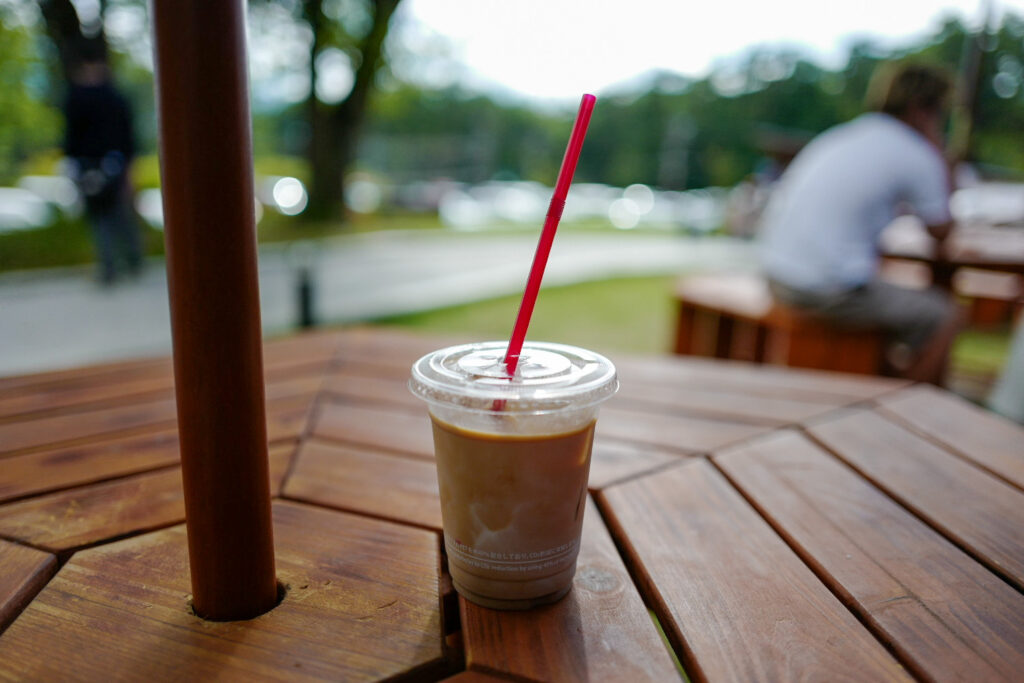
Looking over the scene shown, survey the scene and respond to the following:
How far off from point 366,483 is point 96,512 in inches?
13.5

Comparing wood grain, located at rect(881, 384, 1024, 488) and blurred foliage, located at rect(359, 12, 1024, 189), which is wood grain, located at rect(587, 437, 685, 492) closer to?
wood grain, located at rect(881, 384, 1024, 488)

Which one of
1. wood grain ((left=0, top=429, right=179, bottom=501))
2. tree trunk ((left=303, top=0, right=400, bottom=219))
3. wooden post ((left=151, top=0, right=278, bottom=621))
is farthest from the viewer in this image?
tree trunk ((left=303, top=0, right=400, bottom=219))

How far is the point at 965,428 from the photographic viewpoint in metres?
1.26

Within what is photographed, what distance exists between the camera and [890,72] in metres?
3.04

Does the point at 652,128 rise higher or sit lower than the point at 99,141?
higher

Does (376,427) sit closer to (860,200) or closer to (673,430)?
(673,430)

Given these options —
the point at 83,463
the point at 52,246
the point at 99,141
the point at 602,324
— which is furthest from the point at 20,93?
the point at 83,463

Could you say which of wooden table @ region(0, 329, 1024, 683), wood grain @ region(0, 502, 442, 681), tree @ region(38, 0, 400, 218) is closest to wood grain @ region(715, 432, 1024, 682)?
wooden table @ region(0, 329, 1024, 683)

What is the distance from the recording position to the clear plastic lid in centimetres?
65

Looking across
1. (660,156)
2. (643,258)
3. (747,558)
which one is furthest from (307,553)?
(660,156)

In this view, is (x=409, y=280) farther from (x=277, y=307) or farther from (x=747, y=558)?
(x=747, y=558)

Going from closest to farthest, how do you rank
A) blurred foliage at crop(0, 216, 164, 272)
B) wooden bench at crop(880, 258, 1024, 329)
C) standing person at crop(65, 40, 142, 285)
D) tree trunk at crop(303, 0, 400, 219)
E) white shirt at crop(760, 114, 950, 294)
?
white shirt at crop(760, 114, 950, 294)
wooden bench at crop(880, 258, 1024, 329)
standing person at crop(65, 40, 142, 285)
blurred foliage at crop(0, 216, 164, 272)
tree trunk at crop(303, 0, 400, 219)

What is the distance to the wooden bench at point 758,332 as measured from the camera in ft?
9.66

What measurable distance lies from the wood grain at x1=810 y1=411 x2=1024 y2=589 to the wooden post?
83cm
